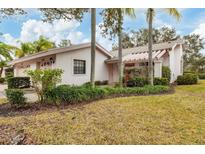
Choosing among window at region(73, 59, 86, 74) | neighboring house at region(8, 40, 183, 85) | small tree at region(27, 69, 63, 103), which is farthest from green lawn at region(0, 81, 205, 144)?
window at region(73, 59, 86, 74)

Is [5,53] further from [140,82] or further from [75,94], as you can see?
[75,94]

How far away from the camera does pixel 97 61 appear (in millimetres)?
16250

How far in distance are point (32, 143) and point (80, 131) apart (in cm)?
105

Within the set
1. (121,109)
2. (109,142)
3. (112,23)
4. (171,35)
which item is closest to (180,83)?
(112,23)

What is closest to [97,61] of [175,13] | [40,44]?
[175,13]

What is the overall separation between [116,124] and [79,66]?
973 centimetres

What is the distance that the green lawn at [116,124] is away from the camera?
4.55 metres

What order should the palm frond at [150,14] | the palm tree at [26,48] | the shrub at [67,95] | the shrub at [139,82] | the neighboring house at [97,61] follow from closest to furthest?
1. the shrub at [67,95]
2. the palm frond at [150,14]
3. the shrub at [139,82]
4. the neighboring house at [97,61]
5. the palm tree at [26,48]

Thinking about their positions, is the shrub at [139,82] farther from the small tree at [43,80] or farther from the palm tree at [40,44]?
the palm tree at [40,44]

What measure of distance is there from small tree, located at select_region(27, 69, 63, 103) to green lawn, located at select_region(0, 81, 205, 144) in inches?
44.3

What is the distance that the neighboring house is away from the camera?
13.9m

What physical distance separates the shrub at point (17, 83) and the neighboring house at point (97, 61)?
2091 mm

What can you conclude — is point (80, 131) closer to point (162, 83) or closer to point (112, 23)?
point (112, 23)

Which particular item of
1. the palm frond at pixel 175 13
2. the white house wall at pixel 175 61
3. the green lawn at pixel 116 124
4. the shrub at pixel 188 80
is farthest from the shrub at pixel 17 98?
the white house wall at pixel 175 61
